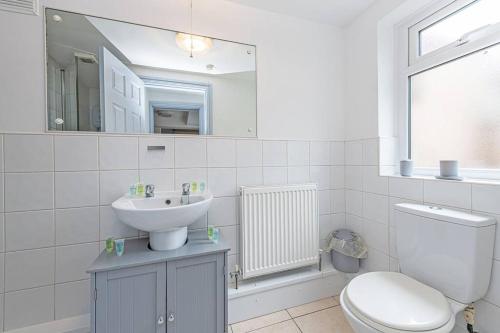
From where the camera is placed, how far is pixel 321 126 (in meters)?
1.82

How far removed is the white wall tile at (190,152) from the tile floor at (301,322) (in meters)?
1.10

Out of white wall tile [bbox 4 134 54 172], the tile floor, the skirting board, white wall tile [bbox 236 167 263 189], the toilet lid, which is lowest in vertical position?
the tile floor

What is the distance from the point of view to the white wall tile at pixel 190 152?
1455mm

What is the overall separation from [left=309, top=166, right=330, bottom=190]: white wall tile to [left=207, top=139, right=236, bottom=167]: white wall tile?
2.21 feet

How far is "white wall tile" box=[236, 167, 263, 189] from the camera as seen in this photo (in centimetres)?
159

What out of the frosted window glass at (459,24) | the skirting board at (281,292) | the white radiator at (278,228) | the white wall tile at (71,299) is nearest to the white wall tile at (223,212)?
the white radiator at (278,228)

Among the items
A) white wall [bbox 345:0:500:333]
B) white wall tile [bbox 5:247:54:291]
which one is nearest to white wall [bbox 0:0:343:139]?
white wall [bbox 345:0:500:333]

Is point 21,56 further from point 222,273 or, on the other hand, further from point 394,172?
point 394,172

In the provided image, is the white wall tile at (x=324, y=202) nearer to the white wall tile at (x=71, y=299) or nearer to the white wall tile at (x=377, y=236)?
the white wall tile at (x=377, y=236)

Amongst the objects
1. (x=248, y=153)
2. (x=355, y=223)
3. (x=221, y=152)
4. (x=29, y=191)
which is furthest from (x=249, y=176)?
(x=29, y=191)

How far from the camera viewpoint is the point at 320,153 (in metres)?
1.82

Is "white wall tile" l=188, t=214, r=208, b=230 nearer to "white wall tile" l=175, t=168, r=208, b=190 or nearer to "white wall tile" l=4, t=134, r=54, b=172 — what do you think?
"white wall tile" l=175, t=168, r=208, b=190

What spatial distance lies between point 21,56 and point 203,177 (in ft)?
3.89

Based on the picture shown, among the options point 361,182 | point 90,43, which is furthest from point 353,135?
point 90,43
